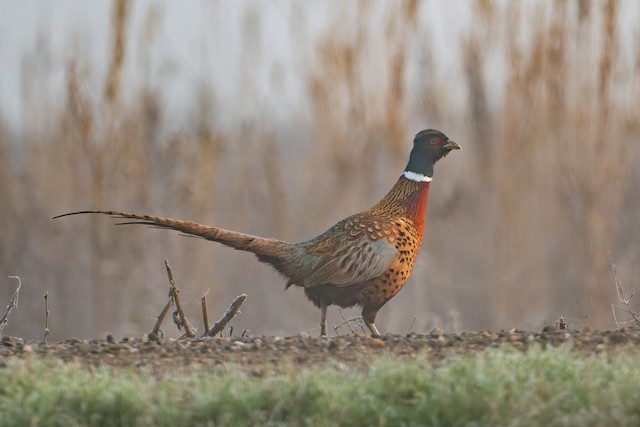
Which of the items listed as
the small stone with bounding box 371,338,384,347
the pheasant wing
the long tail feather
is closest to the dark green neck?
the pheasant wing

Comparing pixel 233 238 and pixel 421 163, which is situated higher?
pixel 421 163

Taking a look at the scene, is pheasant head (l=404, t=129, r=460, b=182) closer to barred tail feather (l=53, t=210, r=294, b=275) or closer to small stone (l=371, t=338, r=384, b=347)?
barred tail feather (l=53, t=210, r=294, b=275)

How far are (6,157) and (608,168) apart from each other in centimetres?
582

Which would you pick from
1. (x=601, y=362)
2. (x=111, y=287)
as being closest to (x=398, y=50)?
(x=111, y=287)

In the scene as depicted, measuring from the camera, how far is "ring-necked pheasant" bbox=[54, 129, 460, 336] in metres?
6.50

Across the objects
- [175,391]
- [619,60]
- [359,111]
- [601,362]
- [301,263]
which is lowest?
[175,391]

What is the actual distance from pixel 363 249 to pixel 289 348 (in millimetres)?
1115

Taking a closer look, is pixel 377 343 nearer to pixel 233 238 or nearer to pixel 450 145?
pixel 233 238

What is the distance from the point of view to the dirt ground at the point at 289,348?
5.28 m

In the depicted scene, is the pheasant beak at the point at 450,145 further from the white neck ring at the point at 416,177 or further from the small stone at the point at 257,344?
the small stone at the point at 257,344

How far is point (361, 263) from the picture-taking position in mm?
6500

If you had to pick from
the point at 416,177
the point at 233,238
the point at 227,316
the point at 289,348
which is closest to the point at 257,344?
the point at 289,348

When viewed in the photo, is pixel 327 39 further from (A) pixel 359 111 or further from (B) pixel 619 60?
(B) pixel 619 60

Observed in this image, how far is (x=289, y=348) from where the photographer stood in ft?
18.3
